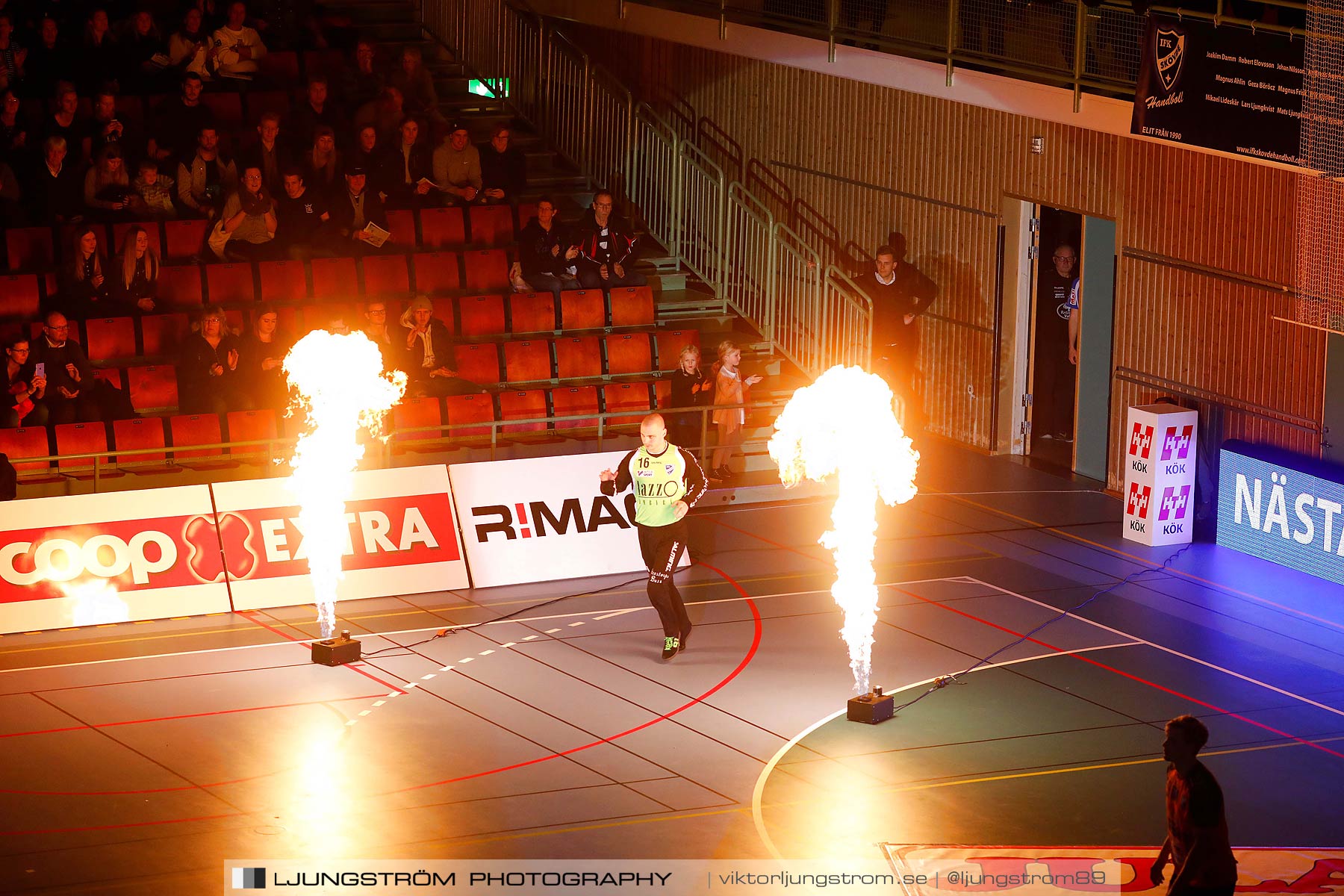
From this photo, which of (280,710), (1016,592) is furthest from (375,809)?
(1016,592)

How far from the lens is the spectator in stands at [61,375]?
16422 millimetres

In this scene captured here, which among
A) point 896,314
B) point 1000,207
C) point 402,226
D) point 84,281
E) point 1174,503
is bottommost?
point 1174,503

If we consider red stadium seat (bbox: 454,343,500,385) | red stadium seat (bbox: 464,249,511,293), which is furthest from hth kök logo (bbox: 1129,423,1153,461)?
red stadium seat (bbox: 464,249,511,293)

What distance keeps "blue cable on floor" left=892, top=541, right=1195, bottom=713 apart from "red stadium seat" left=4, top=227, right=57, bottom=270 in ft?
34.4

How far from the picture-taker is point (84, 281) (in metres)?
17.6

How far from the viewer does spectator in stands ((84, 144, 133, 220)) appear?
18.6 metres

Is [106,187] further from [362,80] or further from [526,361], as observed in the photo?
[526,361]

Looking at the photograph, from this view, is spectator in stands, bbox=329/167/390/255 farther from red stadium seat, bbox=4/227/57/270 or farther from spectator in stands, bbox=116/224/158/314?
red stadium seat, bbox=4/227/57/270

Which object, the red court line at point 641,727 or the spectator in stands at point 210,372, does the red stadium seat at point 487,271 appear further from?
the red court line at point 641,727

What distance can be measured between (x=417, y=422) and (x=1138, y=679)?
7.99 metres

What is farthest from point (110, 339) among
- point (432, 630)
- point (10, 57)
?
point (432, 630)

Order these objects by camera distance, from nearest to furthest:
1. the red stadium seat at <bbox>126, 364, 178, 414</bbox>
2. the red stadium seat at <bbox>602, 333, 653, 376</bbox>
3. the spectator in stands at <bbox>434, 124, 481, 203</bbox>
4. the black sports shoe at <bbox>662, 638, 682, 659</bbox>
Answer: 1. the black sports shoe at <bbox>662, 638, 682, 659</bbox>
2. the red stadium seat at <bbox>126, 364, 178, 414</bbox>
3. the red stadium seat at <bbox>602, 333, 653, 376</bbox>
4. the spectator in stands at <bbox>434, 124, 481, 203</bbox>

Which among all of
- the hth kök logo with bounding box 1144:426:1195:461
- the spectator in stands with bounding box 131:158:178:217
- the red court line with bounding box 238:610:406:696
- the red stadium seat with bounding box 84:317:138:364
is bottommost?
the red court line with bounding box 238:610:406:696

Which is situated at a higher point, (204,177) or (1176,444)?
(204,177)
